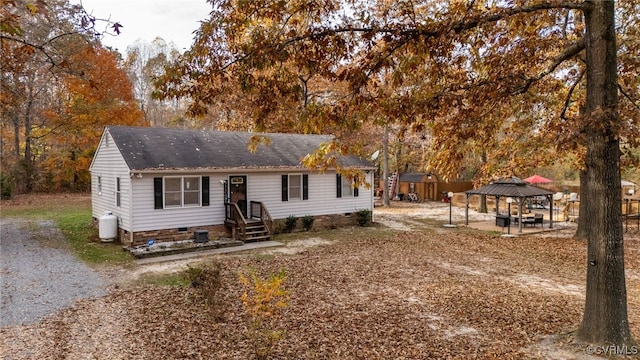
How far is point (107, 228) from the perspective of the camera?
543 inches

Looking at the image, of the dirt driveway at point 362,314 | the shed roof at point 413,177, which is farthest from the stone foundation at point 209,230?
the shed roof at point 413,177

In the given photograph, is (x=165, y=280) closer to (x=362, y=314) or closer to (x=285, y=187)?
(x=362, y=314)

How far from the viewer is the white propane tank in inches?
542

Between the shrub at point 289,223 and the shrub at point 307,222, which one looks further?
the shrub at point 307,222

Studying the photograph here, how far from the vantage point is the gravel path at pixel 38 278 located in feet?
25.0

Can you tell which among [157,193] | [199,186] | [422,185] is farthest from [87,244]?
[422,185]

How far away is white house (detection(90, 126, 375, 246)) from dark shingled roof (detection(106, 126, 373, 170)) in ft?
0.10

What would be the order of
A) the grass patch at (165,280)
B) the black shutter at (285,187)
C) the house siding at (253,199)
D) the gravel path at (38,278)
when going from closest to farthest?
1. the gravel path at (38,278)
2. the grass patch at (165,280)
3. the house siding at (253,199)
4. the black shutter at (285,187)

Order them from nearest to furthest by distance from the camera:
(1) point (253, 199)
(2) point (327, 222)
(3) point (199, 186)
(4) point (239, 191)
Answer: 1. (3) point (199, 186)
2. (4) point (239, 191)
3. (1) point (253, 199)
4. (2) point (327, 222)

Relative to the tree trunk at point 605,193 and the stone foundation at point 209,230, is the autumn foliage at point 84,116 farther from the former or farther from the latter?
the tree trunk at point 605,193

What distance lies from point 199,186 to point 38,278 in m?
5.81

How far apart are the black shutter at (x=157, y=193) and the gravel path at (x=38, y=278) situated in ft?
9.39

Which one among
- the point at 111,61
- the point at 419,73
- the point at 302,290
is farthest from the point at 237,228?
the point at 111,61

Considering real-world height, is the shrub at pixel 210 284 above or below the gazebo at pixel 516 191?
below
